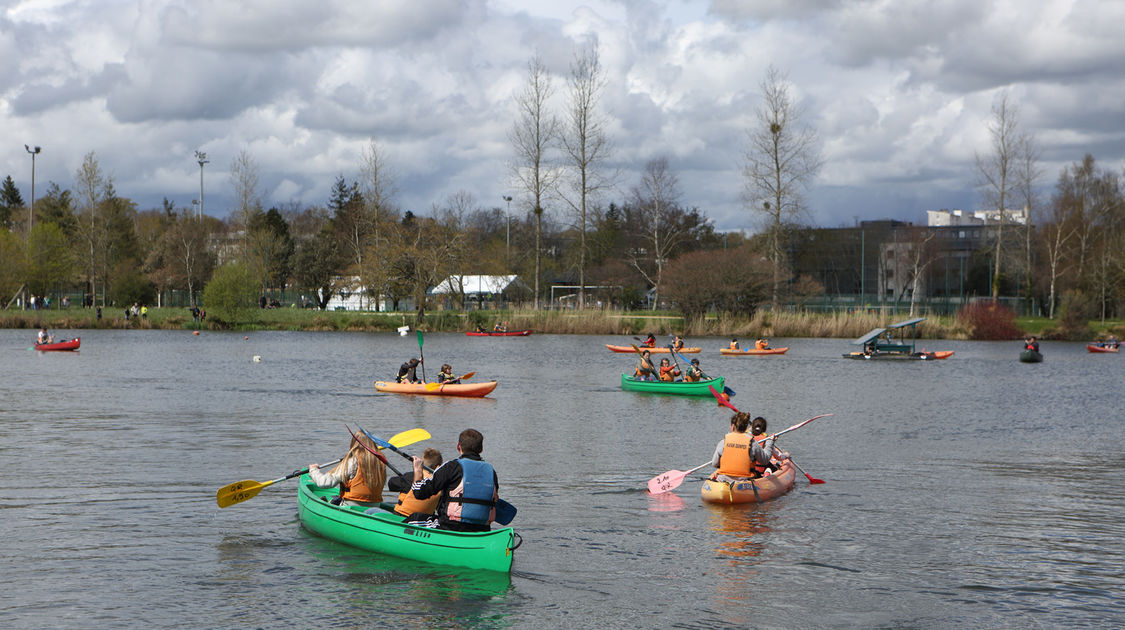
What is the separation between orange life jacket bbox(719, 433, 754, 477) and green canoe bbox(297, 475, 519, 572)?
17.5 ft

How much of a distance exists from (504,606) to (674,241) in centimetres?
7490

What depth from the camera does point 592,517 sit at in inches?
575

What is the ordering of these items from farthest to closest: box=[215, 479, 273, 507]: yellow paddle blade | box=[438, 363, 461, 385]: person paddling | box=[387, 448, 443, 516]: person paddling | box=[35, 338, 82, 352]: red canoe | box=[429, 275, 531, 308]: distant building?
box=[429, 275, 531, 308]: distant building < box=[35, 338, 82, 352]: red canoe < box=[438, 363, 461, 385]: person paddling < box=[215, 479, 273, 507]: yellow paddle blade < box=[387, 448, 443, 516]: person paddling

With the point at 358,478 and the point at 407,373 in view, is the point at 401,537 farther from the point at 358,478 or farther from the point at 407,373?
the point at 407,373

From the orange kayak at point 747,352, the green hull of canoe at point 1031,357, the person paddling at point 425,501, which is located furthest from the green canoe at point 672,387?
the green hull of canoe at point 1031,357

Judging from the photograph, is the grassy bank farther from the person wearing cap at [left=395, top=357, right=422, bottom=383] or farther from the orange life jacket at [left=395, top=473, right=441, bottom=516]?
the orange life jacket at [left=395, top=473, right=441, bottom=516]

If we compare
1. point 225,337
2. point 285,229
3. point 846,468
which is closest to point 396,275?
point 225,337

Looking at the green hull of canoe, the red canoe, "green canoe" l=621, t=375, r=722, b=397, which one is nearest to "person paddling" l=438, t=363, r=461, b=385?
"green canoe" l=621, t=375, r=722, b=397

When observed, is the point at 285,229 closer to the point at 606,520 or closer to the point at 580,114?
the point at 580,114

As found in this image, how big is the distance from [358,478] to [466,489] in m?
2.34

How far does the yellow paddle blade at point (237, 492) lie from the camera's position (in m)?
14.0

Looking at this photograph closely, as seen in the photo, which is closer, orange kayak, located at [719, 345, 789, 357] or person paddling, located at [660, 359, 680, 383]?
person paddling, located at [660, 359, 680, 383]

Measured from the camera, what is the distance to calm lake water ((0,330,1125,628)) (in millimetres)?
10680

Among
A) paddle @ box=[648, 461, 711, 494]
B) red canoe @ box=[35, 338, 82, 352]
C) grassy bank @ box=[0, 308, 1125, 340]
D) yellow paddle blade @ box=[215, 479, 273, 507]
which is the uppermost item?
grassy bank @ box=[0, 308, 1125, 340]
